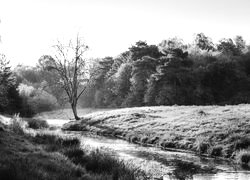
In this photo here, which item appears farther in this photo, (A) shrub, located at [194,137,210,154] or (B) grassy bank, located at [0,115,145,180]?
(A) shrub, located at [194,137,210,154]

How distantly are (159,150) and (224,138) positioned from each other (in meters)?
5.08

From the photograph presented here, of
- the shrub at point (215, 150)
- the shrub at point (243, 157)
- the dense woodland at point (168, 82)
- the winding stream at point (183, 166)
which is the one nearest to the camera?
the winding stream at point (183, 166)

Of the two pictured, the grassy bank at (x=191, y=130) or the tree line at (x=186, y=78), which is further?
the tree line at (x=186, y=78)

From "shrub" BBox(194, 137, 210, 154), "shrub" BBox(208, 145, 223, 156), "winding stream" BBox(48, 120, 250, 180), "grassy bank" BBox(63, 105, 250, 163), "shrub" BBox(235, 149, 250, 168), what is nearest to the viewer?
"winding stream" BBox(48, 120, 250, 180)

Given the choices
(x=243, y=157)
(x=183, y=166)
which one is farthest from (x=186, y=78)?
(x=183, y=166)

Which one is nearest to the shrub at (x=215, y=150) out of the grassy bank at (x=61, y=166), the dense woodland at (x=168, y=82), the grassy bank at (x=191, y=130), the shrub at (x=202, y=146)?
the grassy bank at (x=191, y=130)

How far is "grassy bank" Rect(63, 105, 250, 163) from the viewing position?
23.8 metres

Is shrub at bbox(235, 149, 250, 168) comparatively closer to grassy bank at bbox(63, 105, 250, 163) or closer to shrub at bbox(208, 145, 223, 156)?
grassy bank at bbox(63, 105, 250, 163)

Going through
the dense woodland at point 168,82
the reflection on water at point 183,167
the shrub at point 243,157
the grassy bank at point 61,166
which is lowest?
the reflection on water at point 183,167

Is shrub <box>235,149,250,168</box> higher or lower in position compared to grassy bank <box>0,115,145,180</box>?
lower

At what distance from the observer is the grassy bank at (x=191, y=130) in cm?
2378

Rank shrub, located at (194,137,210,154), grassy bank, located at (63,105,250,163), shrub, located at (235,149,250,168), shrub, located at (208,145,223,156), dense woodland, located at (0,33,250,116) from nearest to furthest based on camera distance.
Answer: shrub, located at (235,149,250,168) < shrub, located at (208,145,223,156) < grassy bank, located at (63,105,250,163) < shrub, located at (194,137,210,154) < dense woodland, located at (0,33,250,116)

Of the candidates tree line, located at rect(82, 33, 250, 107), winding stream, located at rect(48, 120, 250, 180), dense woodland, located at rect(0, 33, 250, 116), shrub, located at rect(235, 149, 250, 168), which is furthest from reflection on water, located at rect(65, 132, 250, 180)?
tree line, located at rect(82, 33, 250, 107)

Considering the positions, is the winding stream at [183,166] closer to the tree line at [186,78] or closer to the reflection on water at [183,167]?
the reflection on water at [183,167]
